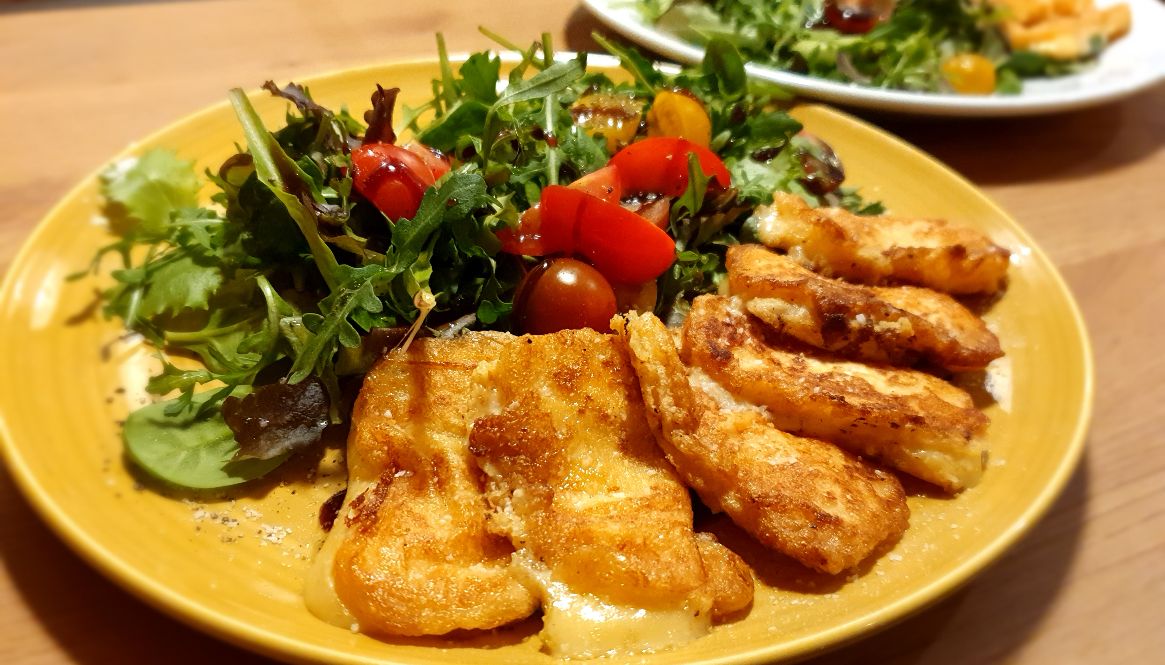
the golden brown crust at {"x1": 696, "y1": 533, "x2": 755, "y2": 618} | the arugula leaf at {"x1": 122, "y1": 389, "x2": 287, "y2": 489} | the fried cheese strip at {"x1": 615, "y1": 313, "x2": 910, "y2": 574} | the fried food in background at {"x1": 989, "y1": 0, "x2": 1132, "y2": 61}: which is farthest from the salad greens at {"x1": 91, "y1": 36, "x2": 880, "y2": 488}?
the fried food in background at {"x1": 989, "y1": 0, "x2": 1132, "y2": 61}

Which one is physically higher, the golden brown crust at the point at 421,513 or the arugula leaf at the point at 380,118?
the arugula leaf at the point at 380,118

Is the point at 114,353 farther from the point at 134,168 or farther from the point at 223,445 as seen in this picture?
the point at 134,168

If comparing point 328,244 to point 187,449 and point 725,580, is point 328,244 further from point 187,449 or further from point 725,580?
point 725,580

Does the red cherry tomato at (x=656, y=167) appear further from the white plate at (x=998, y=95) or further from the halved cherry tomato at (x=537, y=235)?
the white plate at (x=998, y=95)

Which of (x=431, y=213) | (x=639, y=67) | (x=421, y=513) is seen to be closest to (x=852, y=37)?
(x=639, y=67)

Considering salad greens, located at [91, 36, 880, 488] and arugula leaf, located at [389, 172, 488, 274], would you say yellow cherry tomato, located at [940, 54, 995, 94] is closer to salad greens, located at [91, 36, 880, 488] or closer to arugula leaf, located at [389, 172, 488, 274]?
salad greens, located at [91, 36, 880, 488]

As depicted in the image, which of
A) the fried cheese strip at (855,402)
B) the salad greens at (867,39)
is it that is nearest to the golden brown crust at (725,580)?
the fried cheese strip at (855,402)
